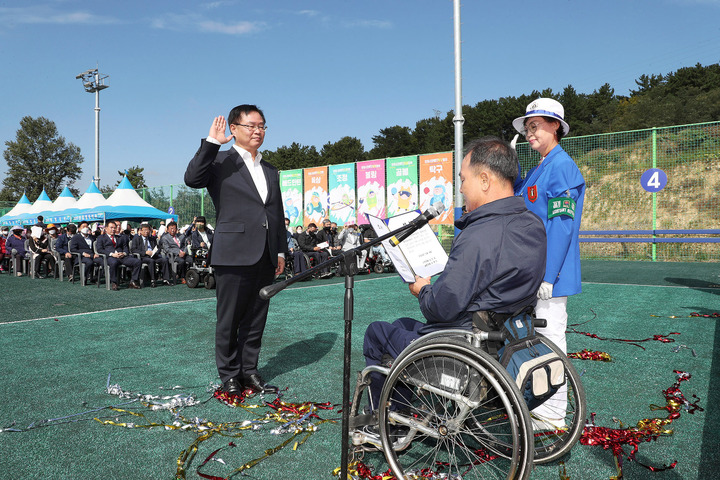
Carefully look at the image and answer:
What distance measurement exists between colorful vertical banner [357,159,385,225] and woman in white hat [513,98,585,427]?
603 inches

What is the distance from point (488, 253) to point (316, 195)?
60.9ft

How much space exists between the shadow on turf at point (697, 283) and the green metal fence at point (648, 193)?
4.69 m

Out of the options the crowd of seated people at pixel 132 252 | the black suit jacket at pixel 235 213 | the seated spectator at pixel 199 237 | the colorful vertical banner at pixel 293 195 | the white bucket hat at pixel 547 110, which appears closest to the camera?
the white bucket hat at pixel 547 110

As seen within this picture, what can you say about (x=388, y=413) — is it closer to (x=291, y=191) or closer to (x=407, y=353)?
(x=407, y=353)

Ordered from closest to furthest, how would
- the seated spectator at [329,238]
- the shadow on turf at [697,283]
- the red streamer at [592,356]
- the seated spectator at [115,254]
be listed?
the red streamer at [592,356] < the shadow on turf at [697,283] < the seated spectator at [115,254] < the seated spectator at [329,238]

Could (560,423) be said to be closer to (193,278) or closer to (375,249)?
(193,278)

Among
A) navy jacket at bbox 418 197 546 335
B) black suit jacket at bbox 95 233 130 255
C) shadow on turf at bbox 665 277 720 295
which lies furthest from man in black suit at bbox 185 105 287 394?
black suit jacket at bbox 95 233 130 255

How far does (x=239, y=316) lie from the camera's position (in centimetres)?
373

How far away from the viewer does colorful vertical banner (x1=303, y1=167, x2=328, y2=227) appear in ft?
66.1

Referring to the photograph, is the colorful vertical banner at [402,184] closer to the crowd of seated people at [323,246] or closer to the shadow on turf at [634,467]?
the crowd of seated people at [323,246]

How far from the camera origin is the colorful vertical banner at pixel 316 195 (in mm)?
20156

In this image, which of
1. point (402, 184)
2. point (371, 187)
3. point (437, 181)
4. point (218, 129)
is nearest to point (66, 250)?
point (371, 187)

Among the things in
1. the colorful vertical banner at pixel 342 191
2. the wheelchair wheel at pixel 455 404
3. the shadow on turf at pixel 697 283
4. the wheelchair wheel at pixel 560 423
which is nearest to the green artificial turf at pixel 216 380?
the wheelchair wheel at pixel 560 423

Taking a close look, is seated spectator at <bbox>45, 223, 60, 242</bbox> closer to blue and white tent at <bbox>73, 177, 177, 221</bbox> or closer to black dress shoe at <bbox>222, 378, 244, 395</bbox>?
blue and white tent at <bbox>73, 177, 177, 221</bbox>
